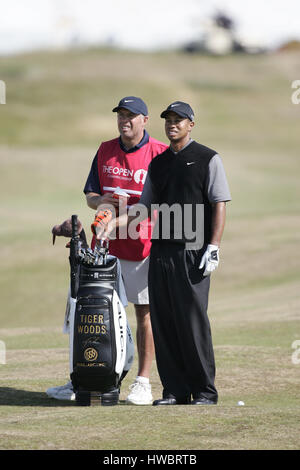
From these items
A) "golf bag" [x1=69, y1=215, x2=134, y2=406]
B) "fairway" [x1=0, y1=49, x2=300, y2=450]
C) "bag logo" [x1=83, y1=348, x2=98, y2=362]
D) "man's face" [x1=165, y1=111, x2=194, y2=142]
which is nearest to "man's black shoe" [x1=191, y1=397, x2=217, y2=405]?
"fairway" [x1=0, y1=49, x2=300, y2=450]

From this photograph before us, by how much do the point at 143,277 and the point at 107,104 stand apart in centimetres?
4926

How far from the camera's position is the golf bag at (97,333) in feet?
20.6

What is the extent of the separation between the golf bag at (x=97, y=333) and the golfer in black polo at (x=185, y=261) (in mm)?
319

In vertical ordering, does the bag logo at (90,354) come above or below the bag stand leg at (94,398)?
above

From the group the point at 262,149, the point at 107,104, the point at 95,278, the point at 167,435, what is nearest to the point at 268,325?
the point at 95,278

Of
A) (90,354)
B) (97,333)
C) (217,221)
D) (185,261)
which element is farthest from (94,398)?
(217,221)

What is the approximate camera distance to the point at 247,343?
977 centimetres

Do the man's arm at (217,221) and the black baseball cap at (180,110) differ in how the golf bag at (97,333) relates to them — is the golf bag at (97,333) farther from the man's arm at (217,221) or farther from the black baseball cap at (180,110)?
the black baseball cap at (180,110)

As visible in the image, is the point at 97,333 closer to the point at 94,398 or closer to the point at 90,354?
the point at 90,354

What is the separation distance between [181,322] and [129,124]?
162cm

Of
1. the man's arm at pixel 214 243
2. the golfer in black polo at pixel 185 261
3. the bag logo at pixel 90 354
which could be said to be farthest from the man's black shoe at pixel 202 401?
the man's arm at pixel 214 243

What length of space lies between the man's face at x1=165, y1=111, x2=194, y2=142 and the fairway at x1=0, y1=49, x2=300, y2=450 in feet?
6.40

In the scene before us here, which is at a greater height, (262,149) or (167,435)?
(262,149)
